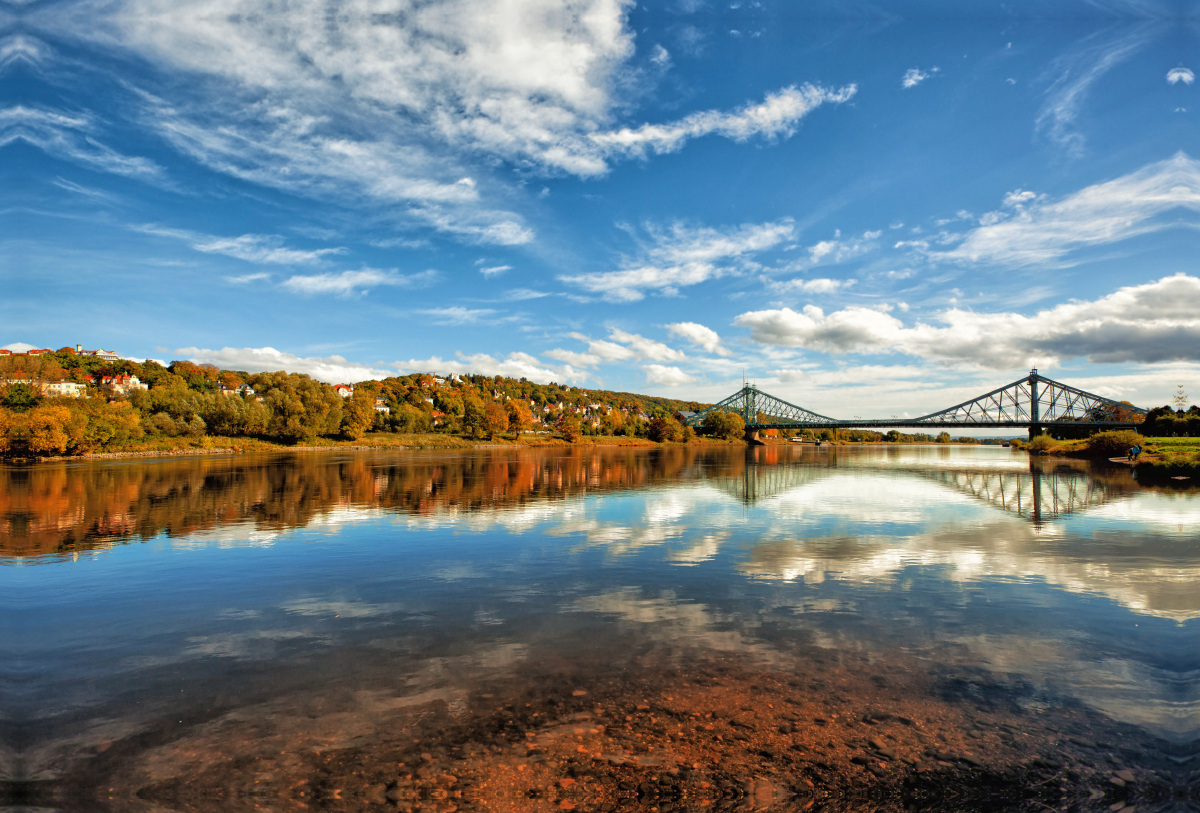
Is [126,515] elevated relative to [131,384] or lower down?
lower down

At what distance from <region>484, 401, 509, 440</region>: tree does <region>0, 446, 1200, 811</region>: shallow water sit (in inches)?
4470

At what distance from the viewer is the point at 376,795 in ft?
18.9

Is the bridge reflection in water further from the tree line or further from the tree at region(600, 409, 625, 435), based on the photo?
the tree at region(600, 409, 625, 435)

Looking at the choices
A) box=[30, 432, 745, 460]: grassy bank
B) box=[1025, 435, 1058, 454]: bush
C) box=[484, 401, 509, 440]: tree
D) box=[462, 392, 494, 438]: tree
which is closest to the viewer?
box=[30, 432, 745, 460]: grassy bank

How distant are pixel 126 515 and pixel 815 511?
3160 cm

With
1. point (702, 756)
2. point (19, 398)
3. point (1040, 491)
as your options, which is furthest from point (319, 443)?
point (702, 756)

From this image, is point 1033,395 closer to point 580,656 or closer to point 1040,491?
point 1040,491

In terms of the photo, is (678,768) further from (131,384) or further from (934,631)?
(131,384)

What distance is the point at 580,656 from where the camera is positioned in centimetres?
940

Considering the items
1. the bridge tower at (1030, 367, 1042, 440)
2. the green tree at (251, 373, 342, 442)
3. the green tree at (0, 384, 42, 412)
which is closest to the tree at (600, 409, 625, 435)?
the green tree at (251, 373, 342, 442)

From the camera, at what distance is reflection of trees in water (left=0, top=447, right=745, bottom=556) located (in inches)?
834

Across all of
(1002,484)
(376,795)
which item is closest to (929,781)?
(376,795)

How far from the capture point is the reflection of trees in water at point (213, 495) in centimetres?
2117

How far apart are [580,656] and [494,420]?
423 feet
